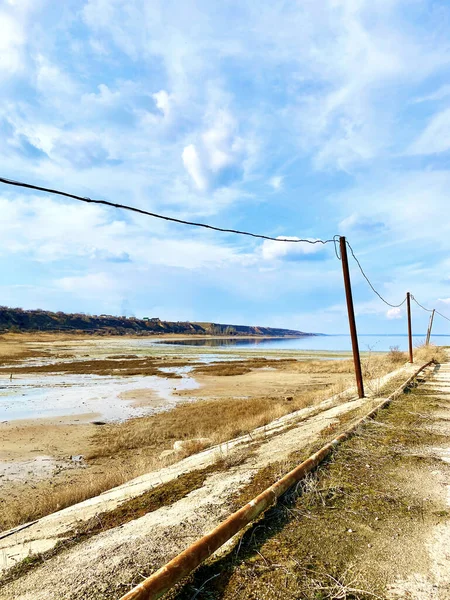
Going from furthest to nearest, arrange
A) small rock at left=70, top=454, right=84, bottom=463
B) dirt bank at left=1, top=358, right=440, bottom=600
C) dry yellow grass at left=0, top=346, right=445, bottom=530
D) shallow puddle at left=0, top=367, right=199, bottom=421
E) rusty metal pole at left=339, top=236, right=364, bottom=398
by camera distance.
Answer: shallow puddle at left=0, top=367, right=199, bottom=421 < rusty metal pole at left=339, top=236, right=364, bottom=398 < small rock at left=70, top=454, right=84, bottom=463 < dry yellow grass at left=0, top=346, right=445, bottom=530 < dirt bank at left=1, top=358, right=440, bottom=600

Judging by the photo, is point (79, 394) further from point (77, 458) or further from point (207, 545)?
point (207, 545)

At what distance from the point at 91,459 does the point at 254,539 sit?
820 centimetres

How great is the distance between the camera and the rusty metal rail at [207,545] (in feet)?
8.32

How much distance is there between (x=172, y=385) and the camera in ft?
81.6

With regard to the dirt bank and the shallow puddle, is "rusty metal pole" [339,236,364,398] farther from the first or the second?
the shallow puddle

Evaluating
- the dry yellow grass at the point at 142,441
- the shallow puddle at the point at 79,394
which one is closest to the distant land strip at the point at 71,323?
the shallow puddle at the point at 79,394

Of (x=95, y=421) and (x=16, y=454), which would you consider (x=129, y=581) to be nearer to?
(x=16, y=454)

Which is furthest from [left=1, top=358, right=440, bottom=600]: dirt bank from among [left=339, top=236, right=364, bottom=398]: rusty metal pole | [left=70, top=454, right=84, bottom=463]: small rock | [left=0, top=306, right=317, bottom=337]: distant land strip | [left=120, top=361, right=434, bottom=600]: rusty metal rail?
[left=0, top=306, right=317, bottom=337]: distant land strip

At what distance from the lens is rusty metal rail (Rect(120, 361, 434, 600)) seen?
99.9 inches

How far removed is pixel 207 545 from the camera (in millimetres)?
3045

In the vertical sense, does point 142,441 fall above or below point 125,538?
below

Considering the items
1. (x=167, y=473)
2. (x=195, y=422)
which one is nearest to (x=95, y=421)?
(x=195, y=422)

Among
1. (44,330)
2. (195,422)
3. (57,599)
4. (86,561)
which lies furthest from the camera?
(44,330)

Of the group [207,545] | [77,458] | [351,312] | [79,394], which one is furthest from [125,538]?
[79,394]
